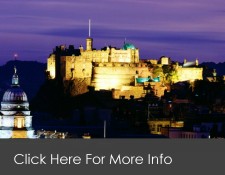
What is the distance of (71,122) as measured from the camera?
7219cm

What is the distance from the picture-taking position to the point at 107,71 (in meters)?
85.0

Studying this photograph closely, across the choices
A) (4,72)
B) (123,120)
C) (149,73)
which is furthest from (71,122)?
(4,72)

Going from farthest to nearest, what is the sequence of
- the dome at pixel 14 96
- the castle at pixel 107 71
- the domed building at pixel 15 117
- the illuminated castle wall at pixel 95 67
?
the illuminated castle wall at pixel 95 67 < the castle at pixel 107 71 < the dome at pixel 14 96 < the domed building at pixel 15 117

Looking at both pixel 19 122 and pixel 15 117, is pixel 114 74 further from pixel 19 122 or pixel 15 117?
pixel 19 122

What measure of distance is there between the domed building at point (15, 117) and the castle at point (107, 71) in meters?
30.8

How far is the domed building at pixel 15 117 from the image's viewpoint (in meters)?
48.4

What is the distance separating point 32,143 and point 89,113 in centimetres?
4116

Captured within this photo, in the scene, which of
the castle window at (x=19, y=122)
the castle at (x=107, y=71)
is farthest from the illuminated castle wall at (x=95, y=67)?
the castle window at (x=19, y=122)

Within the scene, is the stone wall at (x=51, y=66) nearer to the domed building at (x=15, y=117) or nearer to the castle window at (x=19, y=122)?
the domed building at (x=15, y=117)

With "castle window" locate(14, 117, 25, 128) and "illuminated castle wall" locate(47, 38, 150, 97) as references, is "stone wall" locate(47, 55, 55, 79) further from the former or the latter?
"castle window" locate(14, 117, 25, 128)

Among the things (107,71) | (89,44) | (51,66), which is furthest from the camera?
(89,44)

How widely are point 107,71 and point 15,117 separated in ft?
118

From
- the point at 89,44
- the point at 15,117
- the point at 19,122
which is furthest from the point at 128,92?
the point at 19,122

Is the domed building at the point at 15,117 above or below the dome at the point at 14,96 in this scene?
below
